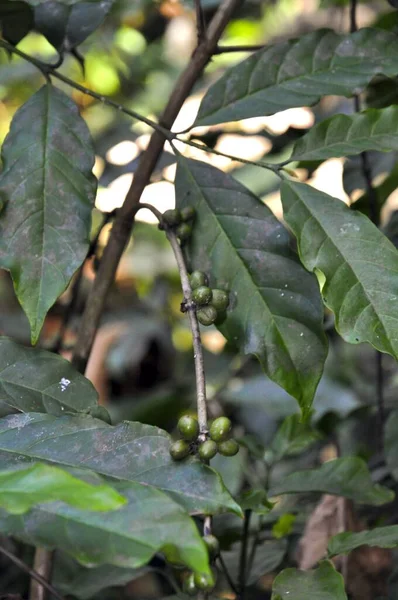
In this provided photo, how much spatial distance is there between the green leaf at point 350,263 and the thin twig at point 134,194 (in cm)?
23

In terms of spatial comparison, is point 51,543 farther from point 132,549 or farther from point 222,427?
point 222,427

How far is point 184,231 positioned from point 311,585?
0.38m

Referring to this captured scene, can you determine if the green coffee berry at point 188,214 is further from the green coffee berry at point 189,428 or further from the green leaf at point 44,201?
the green coffee berry at point 189,428

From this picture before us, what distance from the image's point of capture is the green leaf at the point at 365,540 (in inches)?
28.8

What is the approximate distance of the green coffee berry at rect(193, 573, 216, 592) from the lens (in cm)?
Result: 53

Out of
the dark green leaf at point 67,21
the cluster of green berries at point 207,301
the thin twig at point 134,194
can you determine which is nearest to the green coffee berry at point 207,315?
the cluster of green berries at point 207,301

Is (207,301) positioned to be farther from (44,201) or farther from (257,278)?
(44,201)

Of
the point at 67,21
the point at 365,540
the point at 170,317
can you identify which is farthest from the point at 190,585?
the point at 170,317

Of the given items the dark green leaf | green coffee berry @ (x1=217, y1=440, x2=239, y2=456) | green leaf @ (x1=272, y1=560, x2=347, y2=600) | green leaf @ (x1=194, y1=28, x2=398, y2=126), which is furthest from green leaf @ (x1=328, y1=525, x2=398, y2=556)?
the dark green leaf

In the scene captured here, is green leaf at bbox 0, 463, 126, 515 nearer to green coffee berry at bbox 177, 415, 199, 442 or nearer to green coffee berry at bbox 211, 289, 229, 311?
green coffee berry at bbox 177, 415, 199, 442

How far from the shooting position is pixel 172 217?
82 centimetres

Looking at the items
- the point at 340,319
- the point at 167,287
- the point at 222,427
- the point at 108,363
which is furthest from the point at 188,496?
the point at 167,287

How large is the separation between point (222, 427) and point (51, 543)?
191mm

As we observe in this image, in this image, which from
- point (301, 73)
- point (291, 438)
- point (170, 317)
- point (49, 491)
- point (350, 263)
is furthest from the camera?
point (170, 317)
